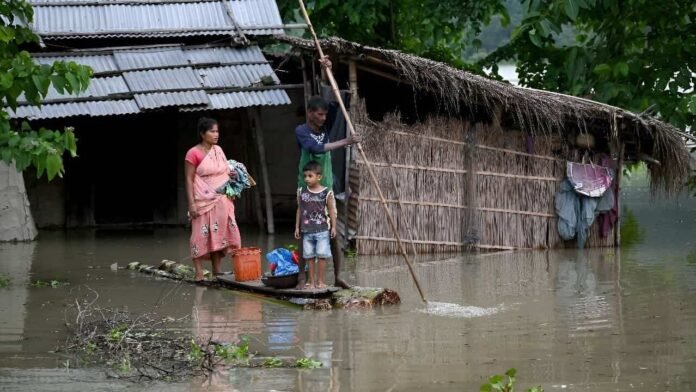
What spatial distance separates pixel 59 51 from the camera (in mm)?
13992

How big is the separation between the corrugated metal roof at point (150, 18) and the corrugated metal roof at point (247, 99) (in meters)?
1.03

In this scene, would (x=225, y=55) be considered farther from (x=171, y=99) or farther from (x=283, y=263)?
(x=283, y=263)

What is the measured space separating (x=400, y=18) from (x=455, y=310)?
11.2 m

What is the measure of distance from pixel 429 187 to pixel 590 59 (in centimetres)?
392

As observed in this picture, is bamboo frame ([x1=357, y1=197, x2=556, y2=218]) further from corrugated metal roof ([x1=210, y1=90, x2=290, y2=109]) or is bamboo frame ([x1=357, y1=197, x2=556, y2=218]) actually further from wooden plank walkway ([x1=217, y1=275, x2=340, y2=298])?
wooden plank walkway ([x1=217, y1=275, x2=340, y2=298])

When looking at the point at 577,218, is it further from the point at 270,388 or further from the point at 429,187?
the point at 270,388

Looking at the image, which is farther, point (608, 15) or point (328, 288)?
point (608, 15)

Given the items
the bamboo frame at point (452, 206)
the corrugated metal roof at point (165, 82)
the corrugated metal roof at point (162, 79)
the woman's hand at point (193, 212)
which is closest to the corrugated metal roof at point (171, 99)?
the corrugated metal roof at point (165, 82)

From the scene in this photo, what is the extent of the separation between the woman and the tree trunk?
4279 millimetres

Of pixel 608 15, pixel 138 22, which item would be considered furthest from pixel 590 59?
pixel 138 22

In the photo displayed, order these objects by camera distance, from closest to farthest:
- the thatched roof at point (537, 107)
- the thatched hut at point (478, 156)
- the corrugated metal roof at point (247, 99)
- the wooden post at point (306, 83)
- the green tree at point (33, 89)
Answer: the green tree at point (33, 89) → the thatched roof at point (537, 107) → the thatched hut at point (478, 156) → the corrugated metal roof at point (247, 99) → the wooden post at point (306, 83)

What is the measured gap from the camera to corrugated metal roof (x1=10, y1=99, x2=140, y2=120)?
12.9 metres

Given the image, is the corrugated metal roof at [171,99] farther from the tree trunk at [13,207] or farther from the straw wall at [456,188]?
the straw wall at [456,188]

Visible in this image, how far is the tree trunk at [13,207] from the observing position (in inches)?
519
